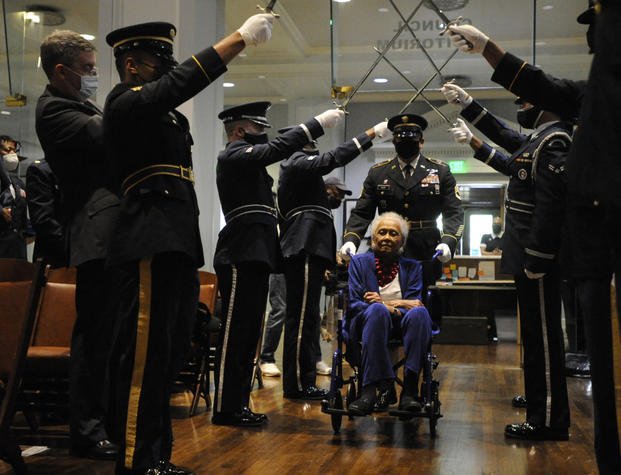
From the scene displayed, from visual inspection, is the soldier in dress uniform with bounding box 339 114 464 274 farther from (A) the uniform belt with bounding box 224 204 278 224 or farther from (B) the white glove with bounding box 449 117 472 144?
(A) the uniform belt with bounding box 224 204 278 224

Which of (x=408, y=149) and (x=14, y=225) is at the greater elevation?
(x=408, y=149)

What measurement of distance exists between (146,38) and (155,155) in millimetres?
385

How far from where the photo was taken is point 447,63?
7.68 meters

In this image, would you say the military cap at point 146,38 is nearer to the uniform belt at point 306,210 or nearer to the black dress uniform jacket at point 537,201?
the black dress uniform jacket at point 537,201

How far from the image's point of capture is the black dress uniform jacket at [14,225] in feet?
18.1

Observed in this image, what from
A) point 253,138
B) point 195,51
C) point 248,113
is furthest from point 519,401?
point 195,51

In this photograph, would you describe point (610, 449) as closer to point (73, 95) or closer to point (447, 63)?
point (73, 95)

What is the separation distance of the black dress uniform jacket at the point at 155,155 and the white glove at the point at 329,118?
1.29 m

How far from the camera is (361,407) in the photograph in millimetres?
3457

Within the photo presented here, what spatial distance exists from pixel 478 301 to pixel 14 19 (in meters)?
5.72

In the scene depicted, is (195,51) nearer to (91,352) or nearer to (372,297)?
(372,297)

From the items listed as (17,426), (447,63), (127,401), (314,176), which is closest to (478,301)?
(447,63)

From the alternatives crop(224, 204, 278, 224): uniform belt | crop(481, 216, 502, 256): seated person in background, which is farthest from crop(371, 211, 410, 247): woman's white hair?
crop(481, 216, 502, 256): seated person in background

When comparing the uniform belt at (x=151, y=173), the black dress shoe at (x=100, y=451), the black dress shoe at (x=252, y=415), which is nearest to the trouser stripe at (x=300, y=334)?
the black dress shoe at (x=252, y=415)
